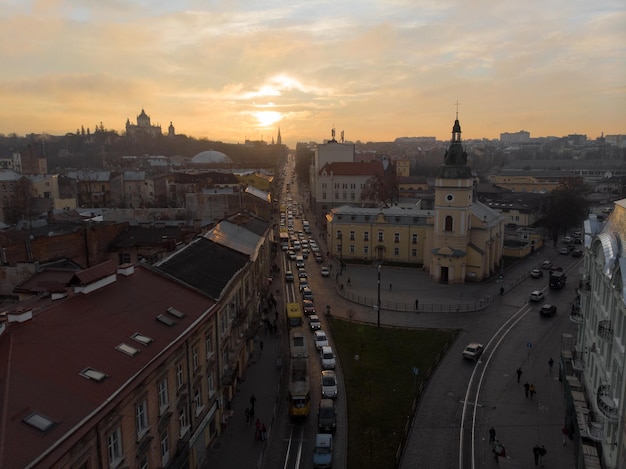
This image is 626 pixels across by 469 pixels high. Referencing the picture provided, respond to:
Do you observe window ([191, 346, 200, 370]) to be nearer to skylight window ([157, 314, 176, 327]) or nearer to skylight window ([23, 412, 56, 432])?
skylight window ([157, 314, 176, 327])

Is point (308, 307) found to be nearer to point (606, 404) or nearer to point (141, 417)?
point (141, 417)

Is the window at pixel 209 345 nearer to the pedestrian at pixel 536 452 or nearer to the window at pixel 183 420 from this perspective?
the window at pixel 183 420

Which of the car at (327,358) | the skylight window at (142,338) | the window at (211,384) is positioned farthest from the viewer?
the car at (327,358)

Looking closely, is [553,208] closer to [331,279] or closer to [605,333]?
[331,279]

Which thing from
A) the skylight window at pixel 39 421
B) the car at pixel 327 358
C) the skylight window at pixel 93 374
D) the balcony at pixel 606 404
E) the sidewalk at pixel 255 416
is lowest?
the sidewalk at pixel 255 416

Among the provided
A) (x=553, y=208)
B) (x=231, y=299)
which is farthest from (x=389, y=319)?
(x=553, y=208)

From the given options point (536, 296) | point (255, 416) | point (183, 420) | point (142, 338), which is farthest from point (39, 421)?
point (536, 296)

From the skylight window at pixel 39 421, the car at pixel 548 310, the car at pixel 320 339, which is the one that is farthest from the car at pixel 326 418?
the car at pixel 548 310
